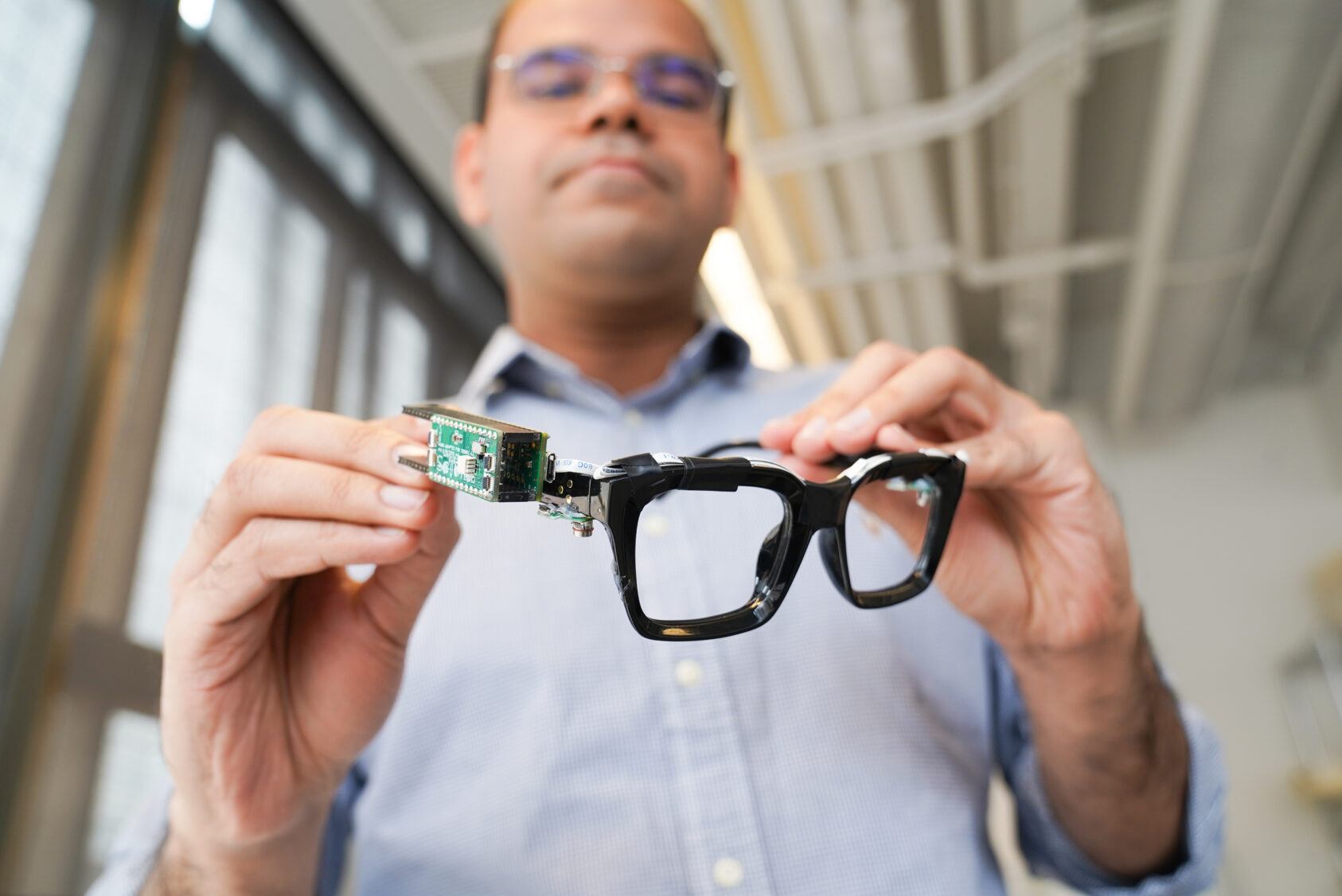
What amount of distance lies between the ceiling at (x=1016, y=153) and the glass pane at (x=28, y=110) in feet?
3.21

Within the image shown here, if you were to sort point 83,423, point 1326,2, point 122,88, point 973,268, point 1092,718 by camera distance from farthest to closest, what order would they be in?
point 973,268
point 1326,2
point 122,88
point 83,423
point 1092,718

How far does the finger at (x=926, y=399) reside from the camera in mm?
748

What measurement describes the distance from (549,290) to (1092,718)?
832mm

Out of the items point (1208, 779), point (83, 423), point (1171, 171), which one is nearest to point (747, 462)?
point (1208, 779)

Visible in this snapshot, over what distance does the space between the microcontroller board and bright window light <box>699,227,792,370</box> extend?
8.22ft

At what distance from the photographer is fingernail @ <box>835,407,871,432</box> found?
74 cm

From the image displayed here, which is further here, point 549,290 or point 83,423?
point 83,423

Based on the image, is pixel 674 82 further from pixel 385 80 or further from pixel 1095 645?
pixel 385 80

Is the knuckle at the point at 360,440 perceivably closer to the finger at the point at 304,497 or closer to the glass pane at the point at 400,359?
the finger at the point at 304,497

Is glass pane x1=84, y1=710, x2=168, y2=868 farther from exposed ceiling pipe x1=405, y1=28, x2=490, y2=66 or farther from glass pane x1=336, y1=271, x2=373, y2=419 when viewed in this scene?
exposed ceiling pipe x1=405, y1=28, x2=490, y2=66

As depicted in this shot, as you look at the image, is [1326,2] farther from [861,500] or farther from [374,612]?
[374,612]

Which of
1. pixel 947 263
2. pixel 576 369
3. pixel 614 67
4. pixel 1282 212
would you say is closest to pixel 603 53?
pixel 614 67

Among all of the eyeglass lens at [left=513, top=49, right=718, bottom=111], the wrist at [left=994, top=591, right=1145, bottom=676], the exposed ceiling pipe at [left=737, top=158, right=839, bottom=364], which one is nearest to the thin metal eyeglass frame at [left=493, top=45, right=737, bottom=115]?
the eyeglass lens at [left=513, top=49, right=718, bottom=111]

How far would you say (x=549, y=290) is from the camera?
3.85ft
